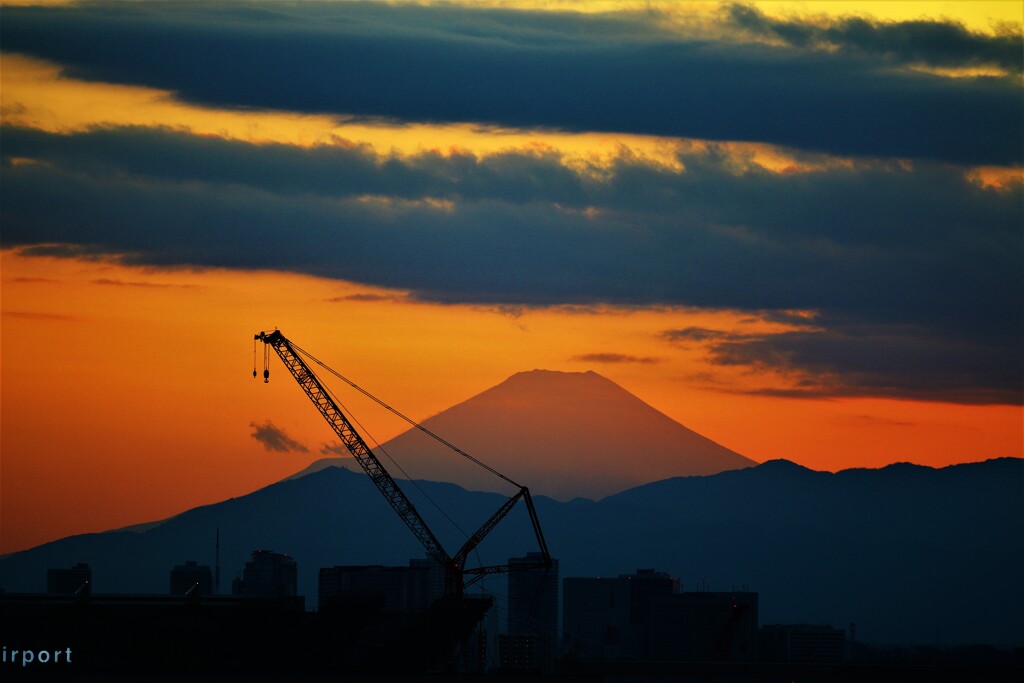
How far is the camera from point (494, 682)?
11656 cm

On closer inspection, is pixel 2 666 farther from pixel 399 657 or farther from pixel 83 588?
pixel 399 657

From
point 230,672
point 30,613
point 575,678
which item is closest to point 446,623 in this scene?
point 575,678

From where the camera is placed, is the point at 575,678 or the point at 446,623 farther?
the point at 446,623

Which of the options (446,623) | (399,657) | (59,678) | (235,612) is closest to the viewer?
(59,678)

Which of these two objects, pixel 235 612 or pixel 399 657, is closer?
pixel 235 612

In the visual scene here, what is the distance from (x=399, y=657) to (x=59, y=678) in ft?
97.2


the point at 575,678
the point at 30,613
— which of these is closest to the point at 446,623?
the point at 575,678

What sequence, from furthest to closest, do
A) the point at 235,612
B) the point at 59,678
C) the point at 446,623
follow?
the point at 446,623 → the point at 235,612 → the point at 59,678

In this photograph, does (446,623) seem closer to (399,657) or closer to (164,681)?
(399,657)

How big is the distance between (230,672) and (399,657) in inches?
778

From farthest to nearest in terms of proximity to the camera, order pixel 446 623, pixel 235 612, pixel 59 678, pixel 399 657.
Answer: pixel 446 623
pixel 399 657
pixel 235 612
pixel 59 678

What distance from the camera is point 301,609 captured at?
4779 inches

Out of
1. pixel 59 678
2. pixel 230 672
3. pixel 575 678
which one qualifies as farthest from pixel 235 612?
pixel 575 678

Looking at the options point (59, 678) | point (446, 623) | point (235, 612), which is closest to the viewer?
point (59, 678)
